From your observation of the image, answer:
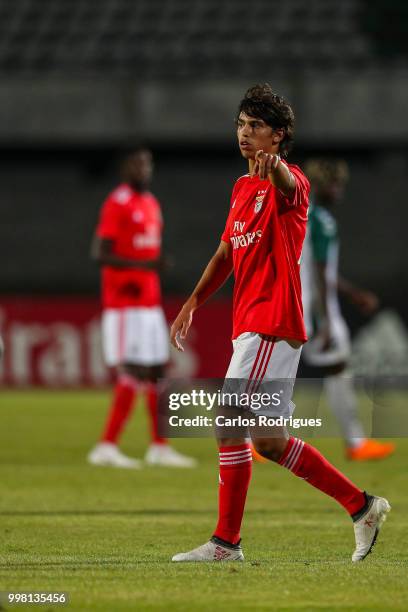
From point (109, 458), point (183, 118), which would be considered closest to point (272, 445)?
point (109, 458)

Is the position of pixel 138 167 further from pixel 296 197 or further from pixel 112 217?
pixel 296 197

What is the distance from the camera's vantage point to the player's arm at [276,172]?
214 inches

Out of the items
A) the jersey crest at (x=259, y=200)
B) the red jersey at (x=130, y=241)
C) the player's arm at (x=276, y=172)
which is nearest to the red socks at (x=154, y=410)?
the red jersey at (x=130, y=241)

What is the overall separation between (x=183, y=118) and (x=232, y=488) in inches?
692

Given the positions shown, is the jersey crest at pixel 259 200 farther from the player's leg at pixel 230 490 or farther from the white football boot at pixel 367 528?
the white football boot at pixel 367 528

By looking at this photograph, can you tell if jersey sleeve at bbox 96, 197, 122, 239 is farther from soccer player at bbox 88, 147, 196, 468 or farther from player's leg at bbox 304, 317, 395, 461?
player's leg at bbox 304, 317, 395, 461

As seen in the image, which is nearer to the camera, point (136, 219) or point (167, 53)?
point (136, 219)

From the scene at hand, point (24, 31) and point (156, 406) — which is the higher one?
point (24, 31)

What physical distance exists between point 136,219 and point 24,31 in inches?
561

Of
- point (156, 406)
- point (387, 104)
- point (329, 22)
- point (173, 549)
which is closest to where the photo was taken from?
point (173, 549)

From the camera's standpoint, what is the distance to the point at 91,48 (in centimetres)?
2434

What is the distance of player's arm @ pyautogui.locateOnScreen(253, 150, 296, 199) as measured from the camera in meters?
5.44

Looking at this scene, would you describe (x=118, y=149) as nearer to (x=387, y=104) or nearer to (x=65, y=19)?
(x=65, y=19)

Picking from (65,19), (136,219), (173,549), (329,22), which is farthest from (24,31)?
(173,549)
